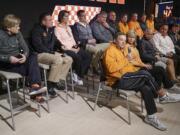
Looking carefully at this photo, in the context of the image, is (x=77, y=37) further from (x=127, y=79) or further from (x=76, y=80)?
(x=127, y=79)

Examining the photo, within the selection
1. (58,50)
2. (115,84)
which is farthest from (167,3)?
(115,84)

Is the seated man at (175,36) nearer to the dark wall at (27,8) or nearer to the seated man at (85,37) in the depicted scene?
the seated man at (85,37)

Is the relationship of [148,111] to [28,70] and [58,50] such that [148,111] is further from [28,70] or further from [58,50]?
[58,50]

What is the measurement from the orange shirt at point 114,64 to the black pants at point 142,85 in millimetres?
89

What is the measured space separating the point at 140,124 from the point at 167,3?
7.58 meters

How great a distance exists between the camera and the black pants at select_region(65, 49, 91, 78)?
14.9 feet

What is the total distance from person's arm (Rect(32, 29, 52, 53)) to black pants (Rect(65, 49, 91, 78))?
0.50m

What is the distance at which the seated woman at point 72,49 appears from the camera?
458 cm

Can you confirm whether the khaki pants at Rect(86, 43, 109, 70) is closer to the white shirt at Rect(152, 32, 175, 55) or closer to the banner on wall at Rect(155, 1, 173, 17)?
the white shirt at Rect(152, 32, 175, 55)

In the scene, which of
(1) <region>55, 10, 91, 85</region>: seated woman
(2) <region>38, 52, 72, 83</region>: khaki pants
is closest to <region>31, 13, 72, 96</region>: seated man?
(2) <region>38, 52, 72, 83</region>: khaki pants

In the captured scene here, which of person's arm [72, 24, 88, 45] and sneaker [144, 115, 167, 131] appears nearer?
sneaker [144, 115, 167, 131]

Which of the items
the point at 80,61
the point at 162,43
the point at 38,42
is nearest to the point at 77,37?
the point at 80,61

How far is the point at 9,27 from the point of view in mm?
3494

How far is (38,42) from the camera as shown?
4.12 metres
